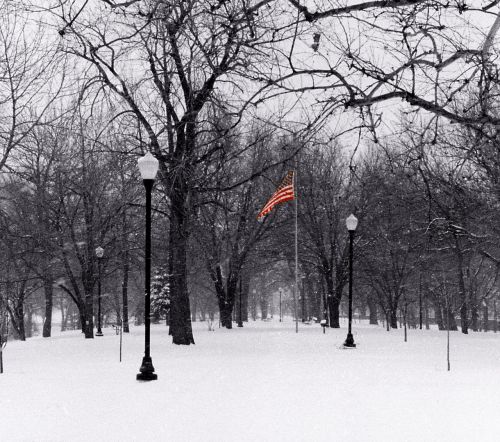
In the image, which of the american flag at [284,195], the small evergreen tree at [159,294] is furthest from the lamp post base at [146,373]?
the small evergreen tree at [159,294]

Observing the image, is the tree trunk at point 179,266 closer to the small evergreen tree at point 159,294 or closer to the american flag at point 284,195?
the american flag at point 284,195

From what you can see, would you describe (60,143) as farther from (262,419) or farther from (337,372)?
(262,419)

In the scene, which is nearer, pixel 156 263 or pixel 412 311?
pixel 156 263

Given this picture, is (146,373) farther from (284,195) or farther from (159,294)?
(159,294)

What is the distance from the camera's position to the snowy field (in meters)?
6.55

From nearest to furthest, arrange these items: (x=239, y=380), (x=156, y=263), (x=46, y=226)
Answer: (x=239, y=380), (x=46, y=226), (x=156, y=263)

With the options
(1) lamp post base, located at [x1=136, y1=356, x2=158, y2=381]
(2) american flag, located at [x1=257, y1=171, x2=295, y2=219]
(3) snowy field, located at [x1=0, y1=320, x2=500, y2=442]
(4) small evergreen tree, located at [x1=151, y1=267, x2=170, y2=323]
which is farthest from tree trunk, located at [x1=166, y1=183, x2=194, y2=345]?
(4) small evergreen tree, located at [x1=151, y1=267, x2=170, y2=323]

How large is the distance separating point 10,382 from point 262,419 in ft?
18.7

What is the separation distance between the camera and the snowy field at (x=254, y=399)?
6.55 m

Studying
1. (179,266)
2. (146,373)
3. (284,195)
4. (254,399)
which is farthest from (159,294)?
(254,399)

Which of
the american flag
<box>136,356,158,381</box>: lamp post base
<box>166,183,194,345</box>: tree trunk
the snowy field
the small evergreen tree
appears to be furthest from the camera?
the small evergreen tree

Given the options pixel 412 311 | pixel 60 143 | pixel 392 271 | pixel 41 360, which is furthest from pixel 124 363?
pixel 412 311

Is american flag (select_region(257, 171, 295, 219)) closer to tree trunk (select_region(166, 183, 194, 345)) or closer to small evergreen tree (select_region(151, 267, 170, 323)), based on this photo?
tree trunk (select_region(166, 183, 194, 345))

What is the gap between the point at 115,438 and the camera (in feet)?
20.5
